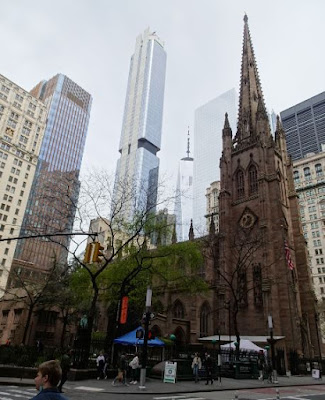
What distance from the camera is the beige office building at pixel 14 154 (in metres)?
70.2

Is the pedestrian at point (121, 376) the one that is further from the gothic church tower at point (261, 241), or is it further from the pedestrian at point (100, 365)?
the gothic church tower at point (261, 241)

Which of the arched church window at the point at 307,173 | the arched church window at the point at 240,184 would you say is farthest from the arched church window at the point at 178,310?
the arched church window at the point at 307,173

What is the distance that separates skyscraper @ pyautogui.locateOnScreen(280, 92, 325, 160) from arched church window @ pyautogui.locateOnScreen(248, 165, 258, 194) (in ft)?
324

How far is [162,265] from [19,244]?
7674 cm

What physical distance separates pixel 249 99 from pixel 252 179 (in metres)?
18.6

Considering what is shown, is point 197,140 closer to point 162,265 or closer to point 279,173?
point 279,173

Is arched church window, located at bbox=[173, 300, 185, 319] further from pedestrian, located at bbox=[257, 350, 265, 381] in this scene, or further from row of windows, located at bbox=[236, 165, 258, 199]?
pedestrian, located at bbox=[257, 350, 265, 381]

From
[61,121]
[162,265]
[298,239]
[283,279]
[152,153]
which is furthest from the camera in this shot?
[152,153]

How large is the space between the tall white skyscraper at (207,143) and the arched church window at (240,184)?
2543 inches

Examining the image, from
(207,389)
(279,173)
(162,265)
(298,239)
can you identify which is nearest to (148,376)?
(207,389)

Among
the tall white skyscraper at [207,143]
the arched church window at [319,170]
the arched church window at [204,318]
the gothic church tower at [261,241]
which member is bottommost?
the arched church window at [204,318]

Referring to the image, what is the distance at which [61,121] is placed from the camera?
124250 millimetres

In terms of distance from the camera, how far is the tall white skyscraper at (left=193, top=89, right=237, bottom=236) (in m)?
132

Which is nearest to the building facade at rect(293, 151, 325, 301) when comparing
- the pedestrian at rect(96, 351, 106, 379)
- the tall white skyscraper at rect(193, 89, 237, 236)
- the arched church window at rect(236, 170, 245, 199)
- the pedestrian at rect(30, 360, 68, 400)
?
the tall white skyscraper at rect(193, 89, 237, 236)
